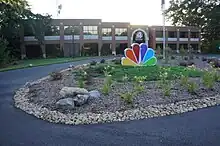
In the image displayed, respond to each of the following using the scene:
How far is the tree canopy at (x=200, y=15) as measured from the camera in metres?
60.6

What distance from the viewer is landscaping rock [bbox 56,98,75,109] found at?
31.2 feet

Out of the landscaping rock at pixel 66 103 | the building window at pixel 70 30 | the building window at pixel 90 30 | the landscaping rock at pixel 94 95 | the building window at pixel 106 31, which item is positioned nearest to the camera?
the landscaping rock at pixel 66 103

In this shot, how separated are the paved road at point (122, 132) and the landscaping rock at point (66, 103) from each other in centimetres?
101

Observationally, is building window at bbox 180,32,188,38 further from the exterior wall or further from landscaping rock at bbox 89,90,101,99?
landscaping rock at bbox 89,90,101,99

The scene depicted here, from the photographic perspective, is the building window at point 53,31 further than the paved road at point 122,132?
Yes

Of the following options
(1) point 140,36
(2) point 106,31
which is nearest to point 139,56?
(2) point 106,31

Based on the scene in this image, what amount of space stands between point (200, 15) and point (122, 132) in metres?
61.9

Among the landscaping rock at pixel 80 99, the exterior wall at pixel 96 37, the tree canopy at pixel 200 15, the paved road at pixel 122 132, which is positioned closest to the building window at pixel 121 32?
the exterior wall at pixel 96 37

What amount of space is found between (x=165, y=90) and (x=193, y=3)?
57223 millimetres

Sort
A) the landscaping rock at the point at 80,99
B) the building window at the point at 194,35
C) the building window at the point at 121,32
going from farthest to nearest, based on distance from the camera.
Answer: the building window at the point at 194,35, the building window at the point at 121,32, the landscaping rock at the point at 80,99

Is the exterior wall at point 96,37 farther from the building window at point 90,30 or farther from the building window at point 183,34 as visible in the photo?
the building window at point 183,34

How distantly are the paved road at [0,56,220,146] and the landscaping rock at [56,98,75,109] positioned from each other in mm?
1015

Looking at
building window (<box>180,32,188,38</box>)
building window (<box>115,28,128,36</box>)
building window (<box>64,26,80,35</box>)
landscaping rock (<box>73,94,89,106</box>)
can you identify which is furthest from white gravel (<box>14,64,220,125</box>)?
building window (<box>180,32,188,38</box>)

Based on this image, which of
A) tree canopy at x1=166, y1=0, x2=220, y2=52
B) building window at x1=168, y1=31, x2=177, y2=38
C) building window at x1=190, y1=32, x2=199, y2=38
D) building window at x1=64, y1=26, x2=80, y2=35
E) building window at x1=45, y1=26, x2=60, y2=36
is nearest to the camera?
building window at x1=45, y1=26, x2=60, y2=36
